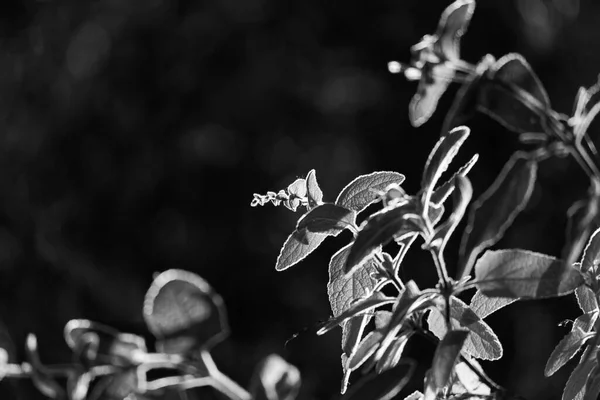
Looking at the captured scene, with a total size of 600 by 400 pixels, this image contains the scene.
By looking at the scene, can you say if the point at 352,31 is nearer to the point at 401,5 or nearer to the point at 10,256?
the point at 401,5

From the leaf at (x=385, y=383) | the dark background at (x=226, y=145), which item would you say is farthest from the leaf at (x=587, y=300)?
the dark background at (x=226, y=145)

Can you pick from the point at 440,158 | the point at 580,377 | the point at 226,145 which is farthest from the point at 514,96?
the point at 226,145

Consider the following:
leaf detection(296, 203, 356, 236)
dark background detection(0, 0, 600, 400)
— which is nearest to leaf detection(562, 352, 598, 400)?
leaf detection(296, 203, 356, 236)

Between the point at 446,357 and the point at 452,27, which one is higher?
the point at 452,27

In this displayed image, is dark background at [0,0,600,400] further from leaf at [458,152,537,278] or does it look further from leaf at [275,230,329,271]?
leaf at [458,152,537,278]

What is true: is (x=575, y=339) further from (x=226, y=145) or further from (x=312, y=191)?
(x=226, y=145)

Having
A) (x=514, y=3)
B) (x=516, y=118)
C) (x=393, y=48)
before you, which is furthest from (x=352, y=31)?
(x=516, y=118)
